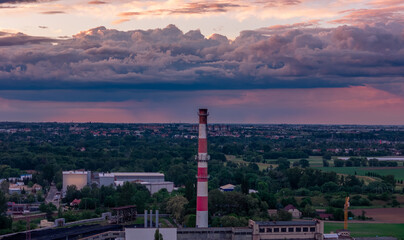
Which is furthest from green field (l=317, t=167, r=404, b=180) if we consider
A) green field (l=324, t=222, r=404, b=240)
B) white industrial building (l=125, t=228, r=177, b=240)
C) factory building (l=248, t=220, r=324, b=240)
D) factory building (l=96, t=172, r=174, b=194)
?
white industrial building (l=125, t=228, r=177, b=240)

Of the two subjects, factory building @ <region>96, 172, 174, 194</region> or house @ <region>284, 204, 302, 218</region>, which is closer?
house @ <region>284, 204, 302, 218</region>

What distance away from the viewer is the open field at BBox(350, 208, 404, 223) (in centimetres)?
9905

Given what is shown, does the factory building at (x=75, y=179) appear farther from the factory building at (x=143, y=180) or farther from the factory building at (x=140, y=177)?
the factory building at (x=140, y=177)

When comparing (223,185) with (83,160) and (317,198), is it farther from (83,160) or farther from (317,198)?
(83,160)

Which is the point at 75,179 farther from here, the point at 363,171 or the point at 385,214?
the point at 363,171

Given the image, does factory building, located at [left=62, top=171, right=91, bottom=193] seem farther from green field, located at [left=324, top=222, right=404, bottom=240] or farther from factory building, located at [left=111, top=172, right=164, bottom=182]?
green field, located at [left=324, top=222, right=404, bottom=240]

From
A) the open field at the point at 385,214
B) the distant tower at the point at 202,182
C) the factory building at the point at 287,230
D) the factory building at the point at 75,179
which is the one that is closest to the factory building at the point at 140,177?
the factory building at the point at 75,179

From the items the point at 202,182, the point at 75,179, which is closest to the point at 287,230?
the point at 202,182

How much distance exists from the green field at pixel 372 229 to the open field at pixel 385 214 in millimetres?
4348

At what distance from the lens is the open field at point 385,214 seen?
99.1 metres

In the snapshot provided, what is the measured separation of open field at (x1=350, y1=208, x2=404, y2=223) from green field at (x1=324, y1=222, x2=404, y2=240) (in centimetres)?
435

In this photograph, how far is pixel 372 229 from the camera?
89.8 metres

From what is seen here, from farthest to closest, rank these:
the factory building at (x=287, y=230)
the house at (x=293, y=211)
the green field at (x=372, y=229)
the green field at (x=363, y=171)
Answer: the green field at (x=363, y=171), the house at (x=293, y=211), the green field at (x=372, y=229), the factory building at (x=287, y=230)

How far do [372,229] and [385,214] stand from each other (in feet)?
Answer: 51.5
